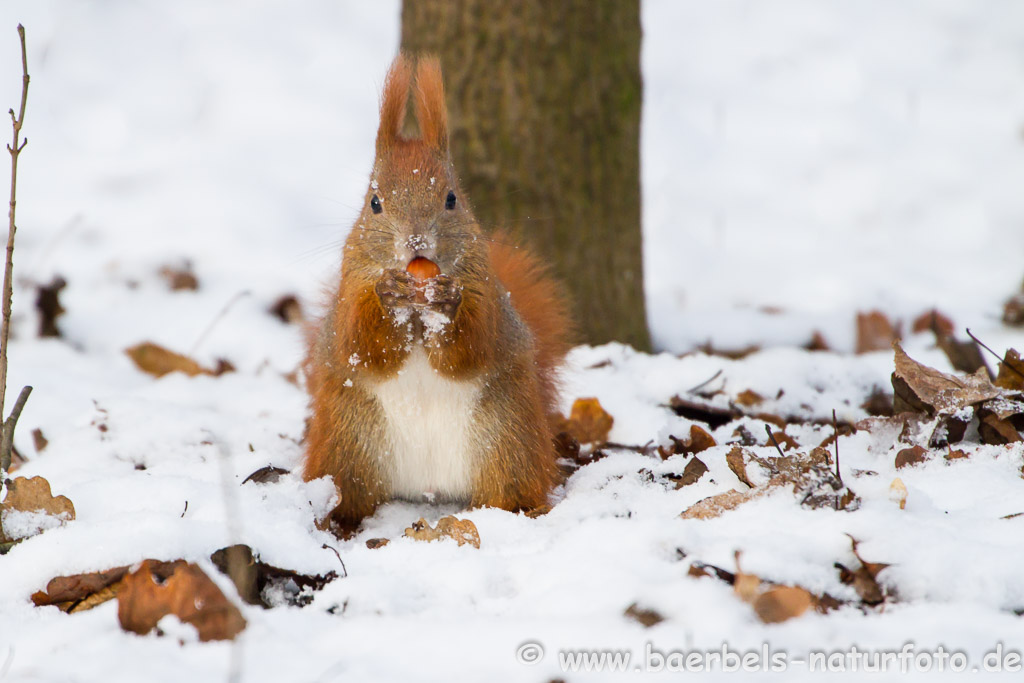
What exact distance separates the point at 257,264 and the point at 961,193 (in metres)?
3.71

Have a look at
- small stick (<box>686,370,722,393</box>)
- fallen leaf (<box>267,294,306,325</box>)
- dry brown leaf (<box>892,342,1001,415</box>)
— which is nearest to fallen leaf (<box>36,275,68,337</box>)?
fallen leaf (<box>267,294,306,325</box>)

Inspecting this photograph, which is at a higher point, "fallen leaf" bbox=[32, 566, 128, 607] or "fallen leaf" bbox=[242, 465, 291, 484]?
"fallen leaf" bbox=[32, 566, 128, 607]

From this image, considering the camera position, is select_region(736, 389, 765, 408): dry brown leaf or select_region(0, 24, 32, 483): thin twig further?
select_region(736, 389, 765, 408): dry brown leaf

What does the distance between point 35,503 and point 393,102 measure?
105 cm

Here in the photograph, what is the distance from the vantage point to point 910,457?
1.73 metres

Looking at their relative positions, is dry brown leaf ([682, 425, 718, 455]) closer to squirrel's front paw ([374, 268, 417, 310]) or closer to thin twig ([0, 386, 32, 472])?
squirrel's front paw ([374, 268, 417, 310])

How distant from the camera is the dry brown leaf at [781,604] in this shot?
1.17 m

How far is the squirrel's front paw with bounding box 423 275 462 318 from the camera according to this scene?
1757mm

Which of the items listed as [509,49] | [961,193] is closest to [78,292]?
[509,49]

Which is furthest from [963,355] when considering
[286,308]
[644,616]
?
[286,308]

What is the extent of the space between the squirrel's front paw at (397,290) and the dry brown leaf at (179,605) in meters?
0.69

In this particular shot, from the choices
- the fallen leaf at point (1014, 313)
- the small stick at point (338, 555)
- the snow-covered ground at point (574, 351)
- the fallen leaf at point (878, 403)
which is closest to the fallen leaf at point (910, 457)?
the snow-covered ground at point (574, 351)

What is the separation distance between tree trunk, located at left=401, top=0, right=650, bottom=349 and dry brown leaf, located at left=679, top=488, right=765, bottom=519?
1.36 meters

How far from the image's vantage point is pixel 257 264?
164 inches
